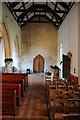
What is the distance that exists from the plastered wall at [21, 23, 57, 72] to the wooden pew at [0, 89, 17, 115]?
16102mm

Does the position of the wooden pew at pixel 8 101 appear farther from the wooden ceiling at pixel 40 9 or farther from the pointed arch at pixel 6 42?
the wooden ceiling at pixel 40 9

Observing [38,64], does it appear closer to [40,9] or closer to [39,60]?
[39,60]

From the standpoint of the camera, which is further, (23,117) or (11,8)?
(11,8)

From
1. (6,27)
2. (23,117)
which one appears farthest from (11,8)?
(23,117)

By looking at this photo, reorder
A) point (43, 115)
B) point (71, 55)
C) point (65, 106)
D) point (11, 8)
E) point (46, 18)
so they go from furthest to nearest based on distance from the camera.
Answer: point (46, 18) → point (11, 8) → point (71, 55) → point (43, 115) → point (65, 106)

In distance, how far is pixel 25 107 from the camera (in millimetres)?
7344

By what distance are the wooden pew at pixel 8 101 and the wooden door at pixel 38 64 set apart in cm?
1623

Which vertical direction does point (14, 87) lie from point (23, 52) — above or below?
below

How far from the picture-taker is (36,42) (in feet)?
74.6

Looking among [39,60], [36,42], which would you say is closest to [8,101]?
[39,60]

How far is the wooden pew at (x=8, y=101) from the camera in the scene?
6438 millimetres

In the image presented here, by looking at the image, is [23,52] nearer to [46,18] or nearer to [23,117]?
[46,18]

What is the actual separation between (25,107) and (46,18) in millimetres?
15776

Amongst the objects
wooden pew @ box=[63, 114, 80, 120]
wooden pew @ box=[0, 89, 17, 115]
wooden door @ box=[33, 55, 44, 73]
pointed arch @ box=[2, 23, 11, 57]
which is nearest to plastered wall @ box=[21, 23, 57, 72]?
wooden door @ box=[33, 55, 44, 73]
